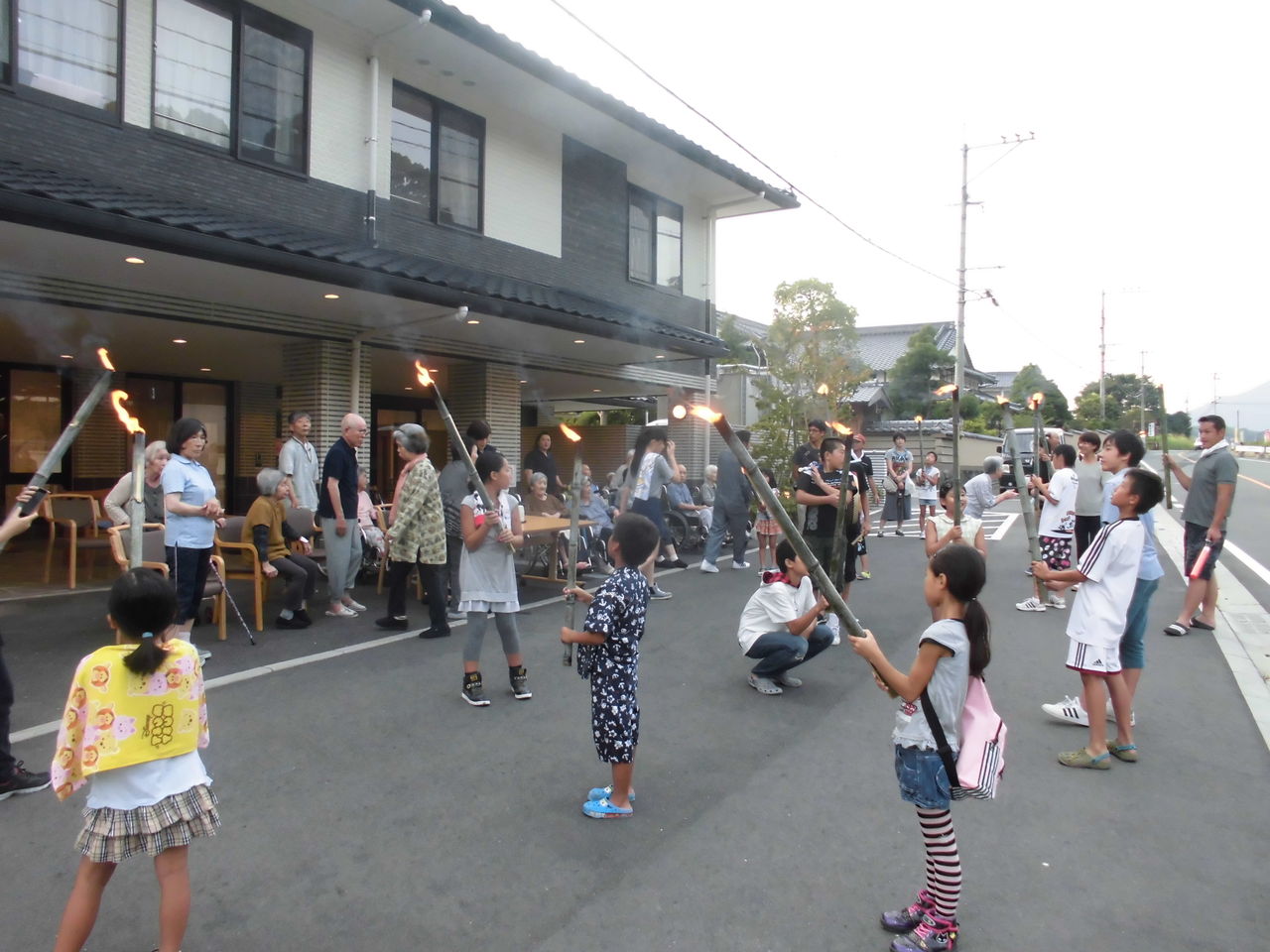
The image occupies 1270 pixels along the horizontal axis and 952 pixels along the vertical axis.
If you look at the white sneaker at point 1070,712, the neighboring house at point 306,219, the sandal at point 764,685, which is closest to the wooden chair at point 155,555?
the neighboring house at point 306,219

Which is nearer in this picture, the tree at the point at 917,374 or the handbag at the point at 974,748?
the handbag at the point at 974,748

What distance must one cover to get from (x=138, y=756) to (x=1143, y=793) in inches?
177

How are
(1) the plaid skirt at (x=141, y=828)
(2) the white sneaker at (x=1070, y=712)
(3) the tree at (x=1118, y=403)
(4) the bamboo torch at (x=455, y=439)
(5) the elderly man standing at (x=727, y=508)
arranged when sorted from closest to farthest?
(1) the plaid skirt at (x=141, y=828), (4) the bamboo torch at (x=455, y=439), (2) the white sneaker at (x=1070, y=712), (5) the elderly man standing at (x=727, y=508), (3) the tree at (x=1118, y=403)

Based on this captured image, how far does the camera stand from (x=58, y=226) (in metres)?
5.98

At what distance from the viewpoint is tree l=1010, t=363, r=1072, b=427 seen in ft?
115

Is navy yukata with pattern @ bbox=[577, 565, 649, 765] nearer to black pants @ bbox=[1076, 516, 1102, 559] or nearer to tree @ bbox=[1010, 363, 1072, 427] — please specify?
black pants @ bbox=[1076, 516, 1102, 559]

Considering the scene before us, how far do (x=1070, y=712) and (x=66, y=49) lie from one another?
34.1 ft

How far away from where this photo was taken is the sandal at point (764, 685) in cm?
562

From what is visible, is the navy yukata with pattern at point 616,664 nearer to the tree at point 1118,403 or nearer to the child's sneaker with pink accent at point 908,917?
the child's sneaker with pink accent at point 908,917

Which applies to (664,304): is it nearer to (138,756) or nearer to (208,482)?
(208,482)

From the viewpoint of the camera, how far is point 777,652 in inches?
218

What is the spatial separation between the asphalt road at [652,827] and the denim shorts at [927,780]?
1.74 ft

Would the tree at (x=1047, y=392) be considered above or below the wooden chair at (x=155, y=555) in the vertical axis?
above

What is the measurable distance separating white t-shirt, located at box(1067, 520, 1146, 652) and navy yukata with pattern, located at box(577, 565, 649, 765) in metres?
2.51
